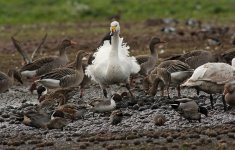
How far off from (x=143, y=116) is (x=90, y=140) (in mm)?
2372

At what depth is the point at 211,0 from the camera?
44031mm

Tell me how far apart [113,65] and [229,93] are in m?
3.42

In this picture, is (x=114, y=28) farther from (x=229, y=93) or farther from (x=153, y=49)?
(x=153, y=49)

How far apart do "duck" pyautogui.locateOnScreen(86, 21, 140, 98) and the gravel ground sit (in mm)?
615

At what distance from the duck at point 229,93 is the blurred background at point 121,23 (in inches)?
401

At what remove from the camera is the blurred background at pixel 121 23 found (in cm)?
2694

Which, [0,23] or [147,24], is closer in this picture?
[147,24]

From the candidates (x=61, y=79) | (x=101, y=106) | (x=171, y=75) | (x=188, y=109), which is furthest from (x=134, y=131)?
(x=61, y=79)

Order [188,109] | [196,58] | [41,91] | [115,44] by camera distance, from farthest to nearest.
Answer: [196,58], [41,91], [115,44], [188,109]

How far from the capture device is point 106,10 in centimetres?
4244

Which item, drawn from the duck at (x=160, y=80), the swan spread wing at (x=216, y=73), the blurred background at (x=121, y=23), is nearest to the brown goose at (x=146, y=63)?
the duck at (x=160, y=80)

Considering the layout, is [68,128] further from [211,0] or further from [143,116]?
[211,0]

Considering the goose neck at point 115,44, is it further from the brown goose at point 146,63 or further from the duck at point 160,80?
the brown goose at point 146,63

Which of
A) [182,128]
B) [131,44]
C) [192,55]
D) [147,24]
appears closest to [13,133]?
[182,128]
